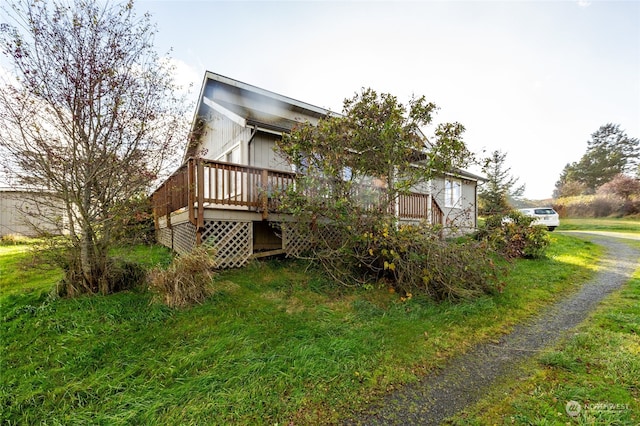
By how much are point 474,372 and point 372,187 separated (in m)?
3.96

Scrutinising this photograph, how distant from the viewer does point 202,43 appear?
9.76 m

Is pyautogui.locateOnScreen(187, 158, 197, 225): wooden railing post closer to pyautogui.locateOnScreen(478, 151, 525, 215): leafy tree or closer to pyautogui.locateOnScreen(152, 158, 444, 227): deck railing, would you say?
pyautogui.locateOnScreen(152, 158, 444, 227): deck railing

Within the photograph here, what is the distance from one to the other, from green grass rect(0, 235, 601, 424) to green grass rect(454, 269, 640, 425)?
2.48ft

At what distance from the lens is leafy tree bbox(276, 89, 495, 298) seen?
17.7 ft

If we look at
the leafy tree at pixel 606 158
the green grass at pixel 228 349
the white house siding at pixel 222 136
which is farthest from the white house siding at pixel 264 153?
the leafy tree at pixel 606 158

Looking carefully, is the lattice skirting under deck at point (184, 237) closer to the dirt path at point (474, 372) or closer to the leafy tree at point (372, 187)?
the leafy tree at point (372, 187)

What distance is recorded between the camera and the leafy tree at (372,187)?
5406mm

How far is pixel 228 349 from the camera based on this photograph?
3.43 metres

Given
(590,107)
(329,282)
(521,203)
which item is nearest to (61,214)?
(329,282)

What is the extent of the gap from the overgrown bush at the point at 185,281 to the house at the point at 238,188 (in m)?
1.24

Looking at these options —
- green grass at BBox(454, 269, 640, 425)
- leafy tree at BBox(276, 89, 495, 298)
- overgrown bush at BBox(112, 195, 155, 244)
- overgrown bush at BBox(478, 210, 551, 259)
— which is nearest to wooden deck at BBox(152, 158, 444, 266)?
leafy tree at BBox(276, 89, 495, 298)

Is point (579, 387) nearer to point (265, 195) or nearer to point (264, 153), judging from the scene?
point (265, 195)

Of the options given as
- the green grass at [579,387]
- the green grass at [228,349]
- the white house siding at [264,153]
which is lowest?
the green grass at [579,387]

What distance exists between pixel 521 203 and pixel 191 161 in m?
44.5
